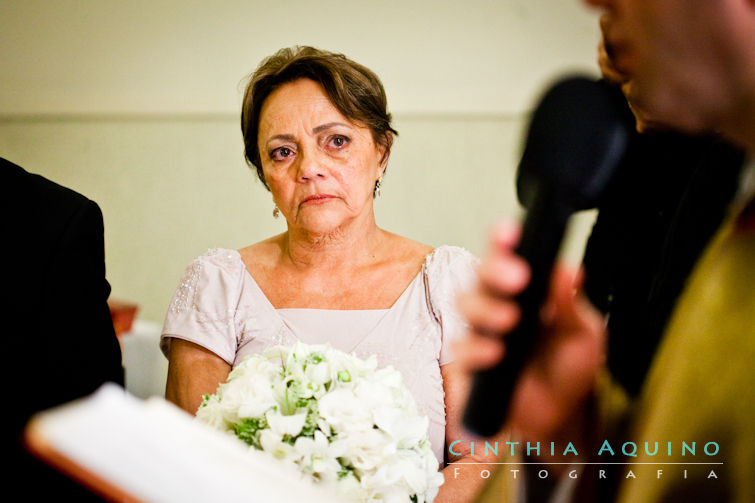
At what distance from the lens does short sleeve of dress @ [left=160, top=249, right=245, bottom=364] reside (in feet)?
4.42

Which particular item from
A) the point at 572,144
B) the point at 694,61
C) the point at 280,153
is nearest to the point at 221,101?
the point at 280,153

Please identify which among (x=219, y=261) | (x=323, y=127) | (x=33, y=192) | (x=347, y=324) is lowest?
(x=347, y=324)

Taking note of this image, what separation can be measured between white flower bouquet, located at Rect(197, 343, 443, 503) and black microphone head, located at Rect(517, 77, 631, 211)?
49cm

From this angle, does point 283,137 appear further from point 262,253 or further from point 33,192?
point 33,192

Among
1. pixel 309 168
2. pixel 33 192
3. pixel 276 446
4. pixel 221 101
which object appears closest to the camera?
pixel 276 446

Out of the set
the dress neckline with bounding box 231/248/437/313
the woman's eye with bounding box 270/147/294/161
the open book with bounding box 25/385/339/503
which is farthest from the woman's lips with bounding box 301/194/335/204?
the open book with bounding box 25/385/339/503

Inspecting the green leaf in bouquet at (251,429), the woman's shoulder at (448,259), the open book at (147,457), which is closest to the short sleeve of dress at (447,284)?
the woman's shoulder at (448,259)

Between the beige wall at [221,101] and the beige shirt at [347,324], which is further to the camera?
the beige wall at [221,101]

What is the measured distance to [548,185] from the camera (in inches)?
18.3

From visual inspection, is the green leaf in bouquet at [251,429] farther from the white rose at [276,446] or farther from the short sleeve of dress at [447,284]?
the short sleeve of dress at [447,284]

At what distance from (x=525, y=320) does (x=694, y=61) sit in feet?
0.72

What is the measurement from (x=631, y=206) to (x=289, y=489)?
0.87 m

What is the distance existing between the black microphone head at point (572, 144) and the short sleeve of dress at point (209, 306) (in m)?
1.00

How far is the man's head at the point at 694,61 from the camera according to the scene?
352mm
